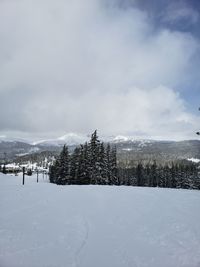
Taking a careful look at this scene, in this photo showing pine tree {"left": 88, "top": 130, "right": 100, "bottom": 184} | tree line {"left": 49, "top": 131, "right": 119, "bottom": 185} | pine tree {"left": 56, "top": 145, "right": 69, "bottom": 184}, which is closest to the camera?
pine tree {"left": 88, "top": 130, "right": 100, "bottom": 184}

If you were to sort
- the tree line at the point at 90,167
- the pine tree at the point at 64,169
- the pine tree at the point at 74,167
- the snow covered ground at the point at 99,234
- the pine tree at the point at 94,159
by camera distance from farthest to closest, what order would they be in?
the pine tree at the point at 64,169 → the pine tree at the point at 74,167 → the tree line at the point at 90,167 → the pine tree at the point at 94,159 → the snow covered ground at the point at 99,234

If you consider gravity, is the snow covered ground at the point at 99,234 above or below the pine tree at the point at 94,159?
below

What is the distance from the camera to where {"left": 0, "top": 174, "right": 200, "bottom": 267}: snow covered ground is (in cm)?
973

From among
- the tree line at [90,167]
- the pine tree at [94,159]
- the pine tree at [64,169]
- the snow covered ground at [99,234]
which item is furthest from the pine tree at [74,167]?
the snow covered ground at [99,234]

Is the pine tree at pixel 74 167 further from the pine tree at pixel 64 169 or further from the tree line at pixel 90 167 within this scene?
the pine tree at pixel 64 169

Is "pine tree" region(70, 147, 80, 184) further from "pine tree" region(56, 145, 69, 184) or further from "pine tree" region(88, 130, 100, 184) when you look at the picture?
"pine tree" region(88, 130, 100, 184)

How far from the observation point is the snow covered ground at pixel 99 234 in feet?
31.9

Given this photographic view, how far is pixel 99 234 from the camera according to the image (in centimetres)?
1241

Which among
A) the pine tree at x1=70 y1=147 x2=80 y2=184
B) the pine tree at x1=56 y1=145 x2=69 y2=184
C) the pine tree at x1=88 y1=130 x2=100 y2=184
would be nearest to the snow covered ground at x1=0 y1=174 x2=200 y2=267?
the pine tree at x1=88 y1=130 x2=100 y2=184

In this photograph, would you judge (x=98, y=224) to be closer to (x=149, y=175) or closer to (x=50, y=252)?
(x=50, y=252)

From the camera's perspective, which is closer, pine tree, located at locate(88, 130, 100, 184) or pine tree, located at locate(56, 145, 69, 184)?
pine tree, located at locate(88, 130, 100, 184)

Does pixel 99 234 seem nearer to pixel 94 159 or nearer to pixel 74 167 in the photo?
pixel 94 159

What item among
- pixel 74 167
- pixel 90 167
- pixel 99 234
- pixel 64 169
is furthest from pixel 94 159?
pixel 99 234

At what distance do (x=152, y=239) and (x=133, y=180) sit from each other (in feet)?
352
